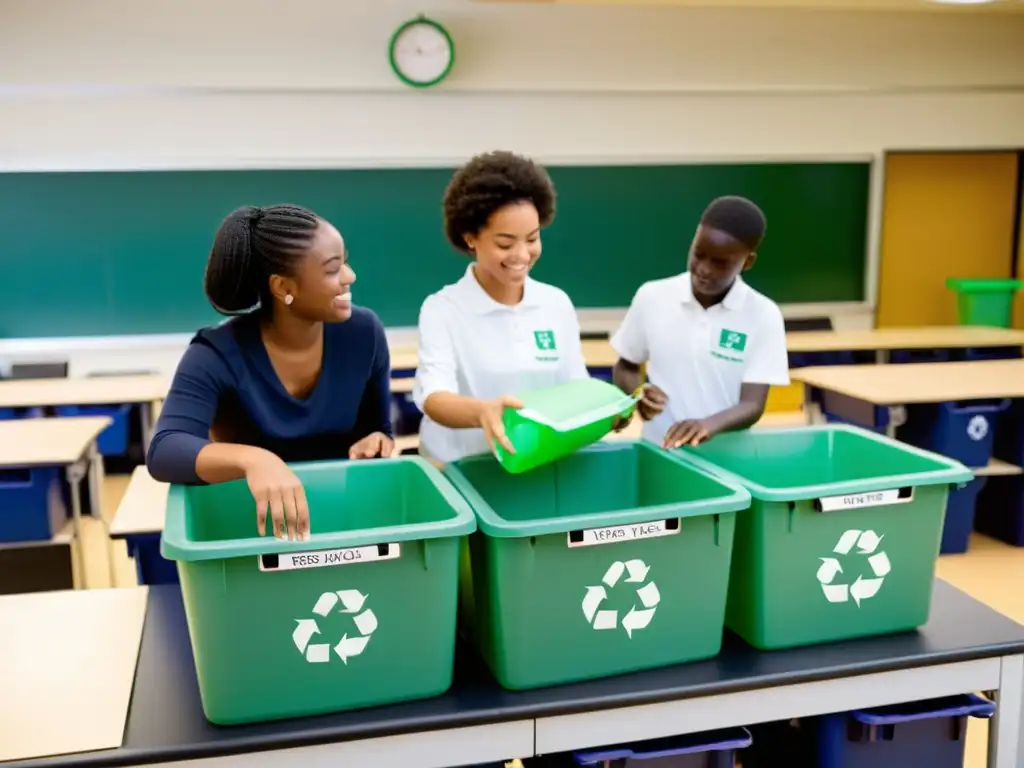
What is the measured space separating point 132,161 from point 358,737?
15.8ft

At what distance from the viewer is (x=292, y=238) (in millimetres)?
1492

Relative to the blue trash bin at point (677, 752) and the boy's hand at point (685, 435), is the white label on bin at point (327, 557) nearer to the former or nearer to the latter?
the blue trash bin at point (677, 752)

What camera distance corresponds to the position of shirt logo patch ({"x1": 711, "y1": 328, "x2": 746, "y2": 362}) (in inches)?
82.6

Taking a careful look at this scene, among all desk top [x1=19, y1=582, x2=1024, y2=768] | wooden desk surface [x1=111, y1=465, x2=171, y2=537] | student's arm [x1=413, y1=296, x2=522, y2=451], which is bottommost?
wooden desk surface [x1=111, y1=465, x2=171, y2=537]

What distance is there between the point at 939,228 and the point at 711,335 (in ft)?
16.8

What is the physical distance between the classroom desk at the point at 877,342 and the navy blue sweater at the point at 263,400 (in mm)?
3256

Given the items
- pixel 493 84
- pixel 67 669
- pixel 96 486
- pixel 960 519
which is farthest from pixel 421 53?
pixel 67 669

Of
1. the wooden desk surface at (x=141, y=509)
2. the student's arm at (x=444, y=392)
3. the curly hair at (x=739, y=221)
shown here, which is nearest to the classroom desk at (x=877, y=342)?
the wooden desk surface at (x=141, y=509)

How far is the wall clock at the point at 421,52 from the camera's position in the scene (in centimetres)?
531

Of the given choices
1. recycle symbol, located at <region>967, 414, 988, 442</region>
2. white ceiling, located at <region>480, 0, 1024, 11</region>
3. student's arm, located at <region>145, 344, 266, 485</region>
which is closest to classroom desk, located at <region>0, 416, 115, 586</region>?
student's arm, located at <region>145, 344, 266, 485</region>

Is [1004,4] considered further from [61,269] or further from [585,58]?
[61,269]

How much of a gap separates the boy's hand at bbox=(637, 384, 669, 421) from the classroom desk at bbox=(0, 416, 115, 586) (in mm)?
2182

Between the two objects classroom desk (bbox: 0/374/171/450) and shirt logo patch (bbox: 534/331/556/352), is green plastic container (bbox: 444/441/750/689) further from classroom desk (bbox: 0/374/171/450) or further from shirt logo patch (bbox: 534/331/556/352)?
classroom desk (bbox: 0/374/171/450)

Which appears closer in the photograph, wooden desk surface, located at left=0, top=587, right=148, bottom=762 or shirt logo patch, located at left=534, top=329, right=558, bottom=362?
wooden desk surface, located at left=0, top=587, right=148, bottom=762
